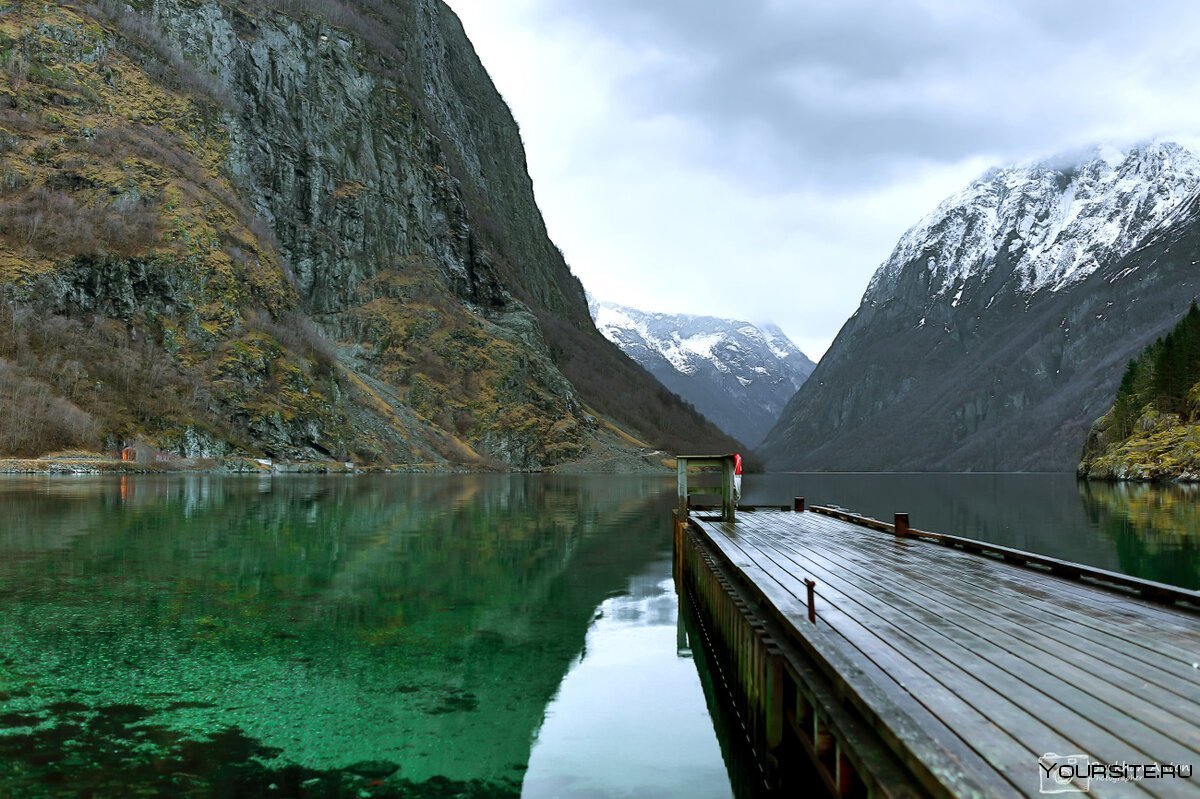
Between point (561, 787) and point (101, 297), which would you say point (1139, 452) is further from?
point (101, 297)

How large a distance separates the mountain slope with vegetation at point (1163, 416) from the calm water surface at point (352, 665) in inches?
2934

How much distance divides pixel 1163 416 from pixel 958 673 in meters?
124

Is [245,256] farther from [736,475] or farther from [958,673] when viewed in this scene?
[958,673]

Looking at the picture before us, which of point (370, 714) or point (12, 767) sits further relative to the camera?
point (370, 714)

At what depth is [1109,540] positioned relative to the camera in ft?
136

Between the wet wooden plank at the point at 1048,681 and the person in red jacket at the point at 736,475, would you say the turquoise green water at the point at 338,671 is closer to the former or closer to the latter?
the wet wooden plank at the point at 1048,681

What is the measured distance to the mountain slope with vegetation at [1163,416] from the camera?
328 ft

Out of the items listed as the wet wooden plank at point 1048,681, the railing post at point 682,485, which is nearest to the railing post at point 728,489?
the railing post at point 682,485

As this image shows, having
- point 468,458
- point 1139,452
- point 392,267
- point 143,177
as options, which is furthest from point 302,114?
point 1139,452

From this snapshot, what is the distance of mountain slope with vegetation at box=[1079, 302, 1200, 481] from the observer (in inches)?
3942

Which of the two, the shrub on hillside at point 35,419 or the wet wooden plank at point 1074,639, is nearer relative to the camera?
the wet wooden plank at point 1074,639

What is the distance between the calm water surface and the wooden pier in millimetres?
2045

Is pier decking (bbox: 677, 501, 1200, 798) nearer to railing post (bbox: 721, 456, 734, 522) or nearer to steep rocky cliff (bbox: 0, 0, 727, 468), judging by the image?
railing post (bbox: 721, 456, 734, 522)

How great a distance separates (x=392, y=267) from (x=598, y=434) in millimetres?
61898
